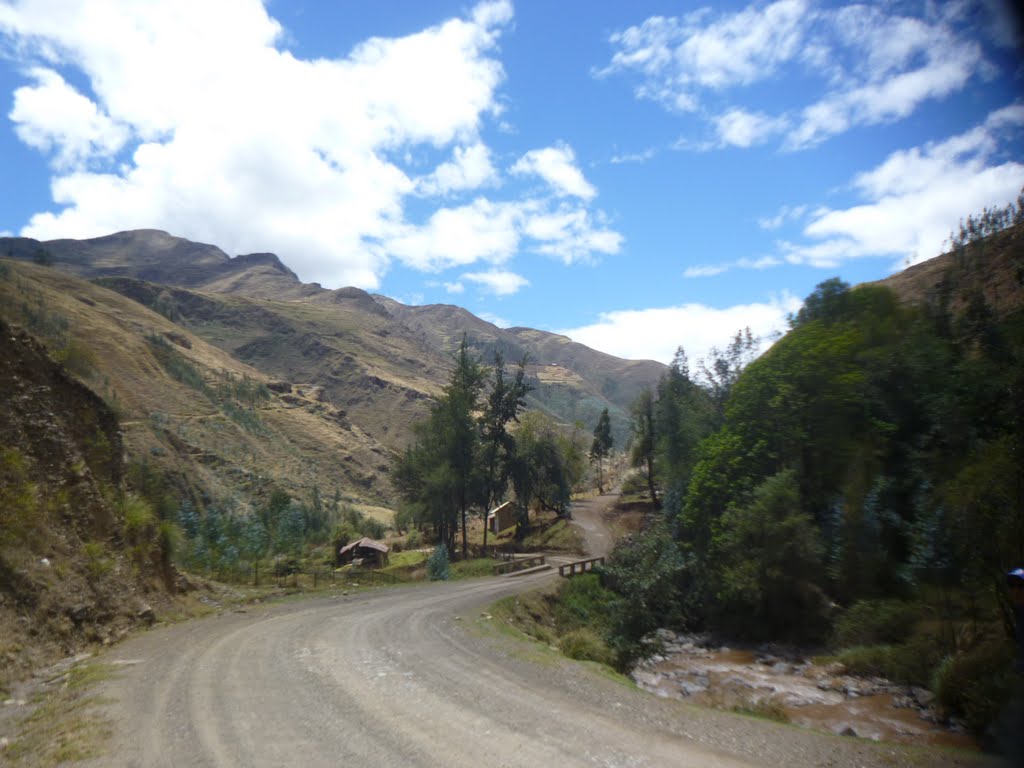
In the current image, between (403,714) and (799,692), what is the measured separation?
1535 centimetres

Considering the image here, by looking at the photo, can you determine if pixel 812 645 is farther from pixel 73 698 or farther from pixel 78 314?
pixel 78 314

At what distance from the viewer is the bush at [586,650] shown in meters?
16.9

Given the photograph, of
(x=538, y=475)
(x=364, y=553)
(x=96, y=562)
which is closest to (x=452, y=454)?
(x=538, y=475)

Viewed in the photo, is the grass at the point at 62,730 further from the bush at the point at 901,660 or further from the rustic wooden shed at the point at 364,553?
the rustic wooden shed at the point at 364,553

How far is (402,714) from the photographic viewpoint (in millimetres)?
8539

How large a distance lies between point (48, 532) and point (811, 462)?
30365mm

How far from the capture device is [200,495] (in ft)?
186

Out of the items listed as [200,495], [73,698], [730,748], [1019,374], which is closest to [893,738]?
[730,748]

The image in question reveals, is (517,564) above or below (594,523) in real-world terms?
below

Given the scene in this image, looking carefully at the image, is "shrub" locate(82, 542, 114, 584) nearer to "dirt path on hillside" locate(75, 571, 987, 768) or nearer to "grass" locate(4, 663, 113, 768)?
"dirt path on hillside" locate(75, 571, 987, 768)

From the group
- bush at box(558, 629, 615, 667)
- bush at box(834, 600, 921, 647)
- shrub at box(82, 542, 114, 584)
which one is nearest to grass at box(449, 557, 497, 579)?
bush at box(558, 629, 615, 667)

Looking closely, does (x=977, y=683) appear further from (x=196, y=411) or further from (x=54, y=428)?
(x=196, y=411)

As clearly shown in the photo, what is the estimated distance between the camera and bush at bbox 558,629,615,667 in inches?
666

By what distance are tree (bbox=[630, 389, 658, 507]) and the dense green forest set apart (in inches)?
861
